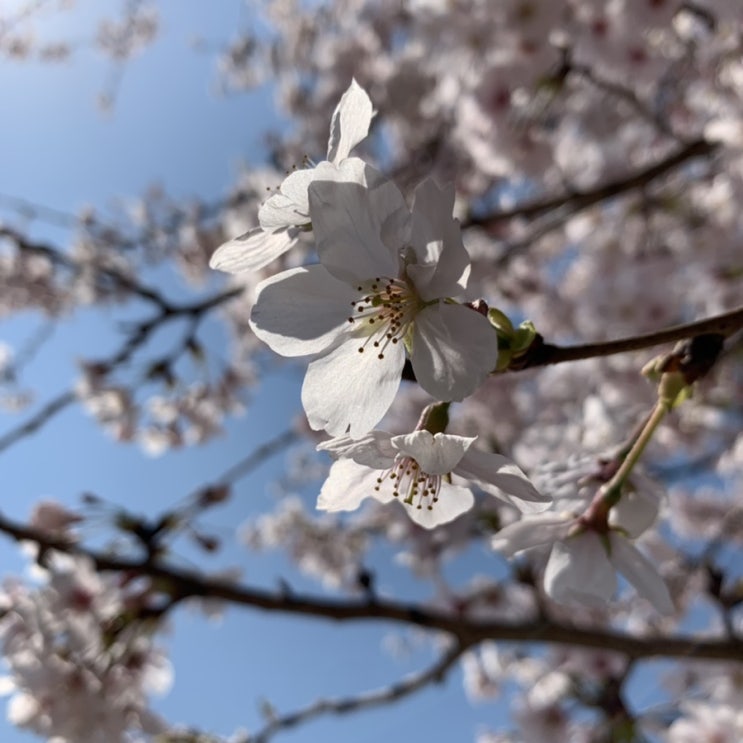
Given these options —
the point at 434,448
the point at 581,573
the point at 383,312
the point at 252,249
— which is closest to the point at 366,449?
the point at 434,448

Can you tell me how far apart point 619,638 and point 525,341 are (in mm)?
1287

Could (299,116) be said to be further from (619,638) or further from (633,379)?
(619,638)

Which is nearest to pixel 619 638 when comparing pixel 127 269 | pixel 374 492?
pixel 374 492

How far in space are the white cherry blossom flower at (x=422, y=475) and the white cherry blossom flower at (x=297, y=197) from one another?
0.25m

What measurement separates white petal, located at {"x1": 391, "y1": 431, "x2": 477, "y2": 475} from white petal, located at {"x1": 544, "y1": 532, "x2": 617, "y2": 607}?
302mm

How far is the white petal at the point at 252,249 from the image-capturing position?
789mm

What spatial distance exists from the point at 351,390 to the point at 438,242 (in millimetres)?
190

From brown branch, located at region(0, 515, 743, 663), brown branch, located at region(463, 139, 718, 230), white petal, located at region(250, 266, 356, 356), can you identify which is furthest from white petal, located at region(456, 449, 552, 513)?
brown branch, located at region(463, 139, 718, 230)

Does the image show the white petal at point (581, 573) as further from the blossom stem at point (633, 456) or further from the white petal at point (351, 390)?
the white petal at point (351, 390)

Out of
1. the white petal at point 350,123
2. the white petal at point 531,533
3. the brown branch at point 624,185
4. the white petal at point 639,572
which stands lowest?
the white petal at point 639,572

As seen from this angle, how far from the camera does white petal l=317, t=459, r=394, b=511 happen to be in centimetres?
81

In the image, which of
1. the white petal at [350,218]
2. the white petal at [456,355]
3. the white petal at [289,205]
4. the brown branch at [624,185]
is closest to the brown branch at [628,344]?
the white petal at [456,355]

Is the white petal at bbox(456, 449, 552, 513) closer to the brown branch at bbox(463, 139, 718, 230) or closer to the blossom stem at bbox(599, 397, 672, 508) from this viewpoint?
the blossom stem at bbox(599, 397, 672, 508)

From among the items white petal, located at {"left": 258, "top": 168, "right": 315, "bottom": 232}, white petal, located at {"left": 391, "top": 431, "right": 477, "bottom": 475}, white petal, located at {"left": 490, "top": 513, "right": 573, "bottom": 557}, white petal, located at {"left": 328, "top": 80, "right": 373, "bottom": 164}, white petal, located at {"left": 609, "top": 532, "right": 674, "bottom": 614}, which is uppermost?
white petal, located at {"left": 328, "top": 80, "right": 373, "bottom": 164}
